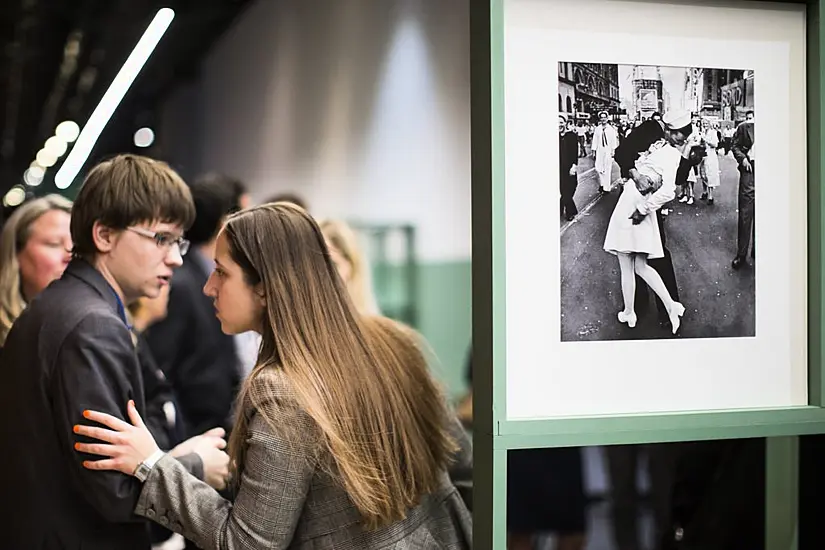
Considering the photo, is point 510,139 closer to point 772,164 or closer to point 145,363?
point 772,164

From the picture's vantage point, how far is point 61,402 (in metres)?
1.93

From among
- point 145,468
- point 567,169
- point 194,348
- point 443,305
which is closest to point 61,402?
point 145,468

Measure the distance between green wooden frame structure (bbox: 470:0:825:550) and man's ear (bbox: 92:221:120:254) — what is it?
2.97ft

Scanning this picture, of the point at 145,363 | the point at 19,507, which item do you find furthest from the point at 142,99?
the point at 19,507

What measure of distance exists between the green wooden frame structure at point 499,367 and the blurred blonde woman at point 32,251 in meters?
1.68

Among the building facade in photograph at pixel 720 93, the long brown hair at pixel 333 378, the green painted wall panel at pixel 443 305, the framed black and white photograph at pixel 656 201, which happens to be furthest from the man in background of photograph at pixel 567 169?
the green painted wall panel at pixel 443 305

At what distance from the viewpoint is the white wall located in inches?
187

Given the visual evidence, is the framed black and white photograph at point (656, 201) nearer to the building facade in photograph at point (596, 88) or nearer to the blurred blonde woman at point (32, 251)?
the building facade in photograph at point (596, 88)

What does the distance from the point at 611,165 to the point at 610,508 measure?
151 inches

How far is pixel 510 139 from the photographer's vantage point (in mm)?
1573

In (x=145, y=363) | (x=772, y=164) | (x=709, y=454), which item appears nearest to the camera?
(x=772, y=164)

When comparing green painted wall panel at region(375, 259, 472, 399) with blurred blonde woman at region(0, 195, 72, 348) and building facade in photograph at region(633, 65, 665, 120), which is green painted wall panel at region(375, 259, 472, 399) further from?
building facade in photograph at region(633, 65, 665, 120)

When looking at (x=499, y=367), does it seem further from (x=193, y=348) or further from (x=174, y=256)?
(x=193, y=348)

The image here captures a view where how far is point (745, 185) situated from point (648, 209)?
0.67 feet
